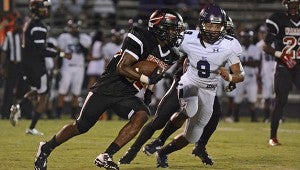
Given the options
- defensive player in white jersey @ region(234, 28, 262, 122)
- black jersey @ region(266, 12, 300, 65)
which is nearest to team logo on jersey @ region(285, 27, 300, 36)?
black jersey @ region(266, 12, 300, 65)

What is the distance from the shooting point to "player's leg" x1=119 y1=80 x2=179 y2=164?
837 centimetres

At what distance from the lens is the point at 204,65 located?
322 inches

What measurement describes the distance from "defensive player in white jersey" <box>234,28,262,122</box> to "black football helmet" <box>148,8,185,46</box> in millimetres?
8602

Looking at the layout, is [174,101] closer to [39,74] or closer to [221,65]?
[221,65]

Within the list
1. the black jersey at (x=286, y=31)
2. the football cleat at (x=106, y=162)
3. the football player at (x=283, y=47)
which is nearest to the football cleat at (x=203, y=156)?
the football cleat at (x=106, y=162)

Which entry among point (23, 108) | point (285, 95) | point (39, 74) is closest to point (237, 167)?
point (285, 95)

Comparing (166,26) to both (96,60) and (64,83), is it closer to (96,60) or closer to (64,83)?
(64,83)

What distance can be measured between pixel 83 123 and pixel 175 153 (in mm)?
2439

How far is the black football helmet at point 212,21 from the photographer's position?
8141 millimetres

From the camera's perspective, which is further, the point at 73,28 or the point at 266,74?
the point at 266,74

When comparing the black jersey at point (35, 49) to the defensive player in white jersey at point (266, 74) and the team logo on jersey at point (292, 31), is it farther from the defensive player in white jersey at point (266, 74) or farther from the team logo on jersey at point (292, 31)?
the defensive player in white jersey at point (266, 74)

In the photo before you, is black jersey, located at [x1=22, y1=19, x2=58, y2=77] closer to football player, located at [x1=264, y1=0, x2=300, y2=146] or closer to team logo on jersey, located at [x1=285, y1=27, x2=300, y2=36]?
football player, located at [x1=264, y1=0, x2=300, y2=146]

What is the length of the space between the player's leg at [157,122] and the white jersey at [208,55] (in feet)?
2.11

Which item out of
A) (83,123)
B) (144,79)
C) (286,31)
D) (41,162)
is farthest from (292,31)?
(41,162)
